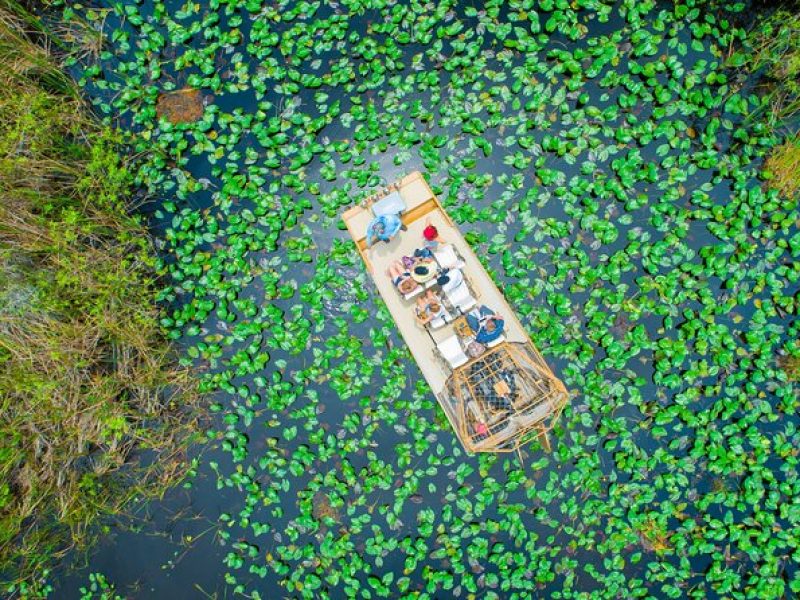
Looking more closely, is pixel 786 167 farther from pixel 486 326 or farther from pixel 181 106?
pixel 181 106

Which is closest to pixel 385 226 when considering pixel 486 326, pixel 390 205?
pixel 390 205

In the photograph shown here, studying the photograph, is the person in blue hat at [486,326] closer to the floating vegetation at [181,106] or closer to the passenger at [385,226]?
the passenger at [385,226]

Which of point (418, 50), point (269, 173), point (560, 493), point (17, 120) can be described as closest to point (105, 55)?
point (17, 120)

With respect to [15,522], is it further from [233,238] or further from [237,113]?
[237,113]

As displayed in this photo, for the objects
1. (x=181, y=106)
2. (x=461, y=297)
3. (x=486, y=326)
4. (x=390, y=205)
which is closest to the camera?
(x=486, y=326)

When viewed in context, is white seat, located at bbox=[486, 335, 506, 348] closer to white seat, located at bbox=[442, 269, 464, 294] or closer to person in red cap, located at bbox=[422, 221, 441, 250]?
white seat, located at bbox=[442, 269, 464, 294]

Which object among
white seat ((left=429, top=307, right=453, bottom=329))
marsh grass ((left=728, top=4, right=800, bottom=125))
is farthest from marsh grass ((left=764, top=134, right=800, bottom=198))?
white seat ((left=429, top=307, right=453, bottom=329))
